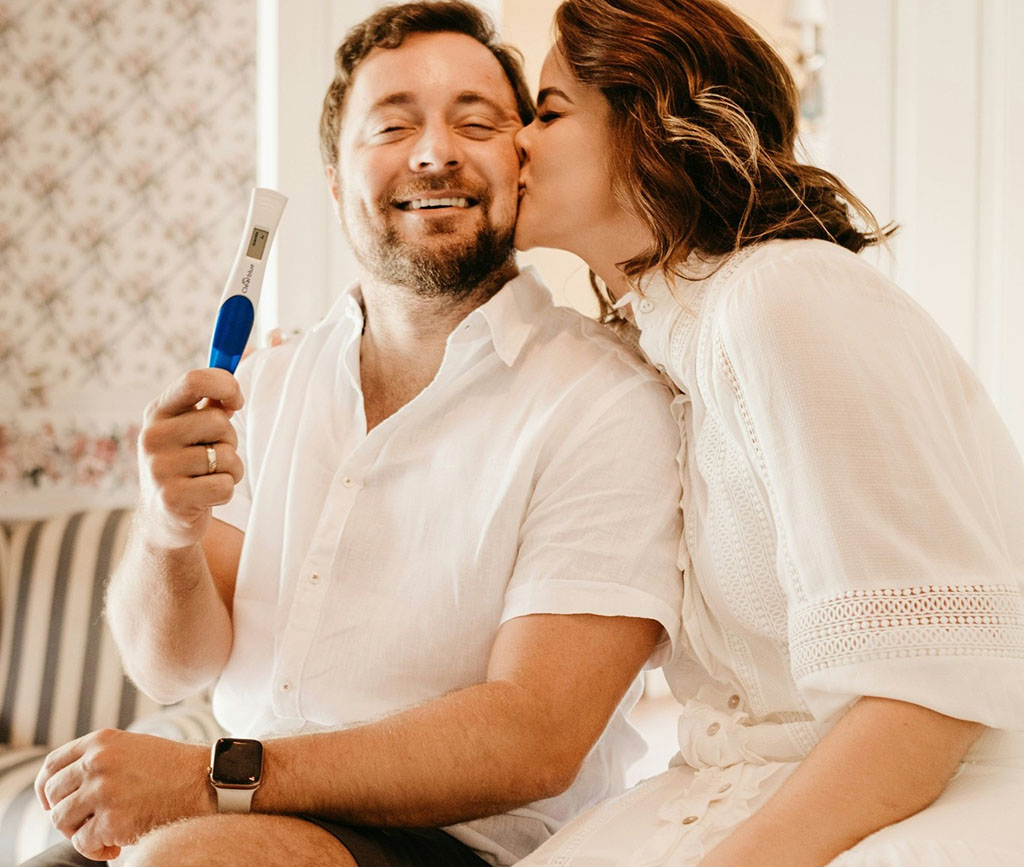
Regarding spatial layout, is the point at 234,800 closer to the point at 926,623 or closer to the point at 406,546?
the point at 406,546

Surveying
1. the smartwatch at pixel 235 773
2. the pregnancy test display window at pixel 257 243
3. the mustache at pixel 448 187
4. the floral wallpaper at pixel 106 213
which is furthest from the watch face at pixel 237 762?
the floral wallpaper at pixel 106 213

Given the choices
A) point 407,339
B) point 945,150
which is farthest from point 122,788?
point 945,150

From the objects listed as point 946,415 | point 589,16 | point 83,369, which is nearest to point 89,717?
point 83,369

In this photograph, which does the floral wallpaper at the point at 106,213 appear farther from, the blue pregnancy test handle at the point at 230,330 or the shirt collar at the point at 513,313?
the blue pregnancy test handle at the point at 230,330

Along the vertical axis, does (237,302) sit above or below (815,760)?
above

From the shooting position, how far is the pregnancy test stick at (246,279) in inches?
41.5

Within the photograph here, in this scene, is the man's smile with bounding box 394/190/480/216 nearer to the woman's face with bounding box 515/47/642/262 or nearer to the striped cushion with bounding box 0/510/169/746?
the woman's face with bounding box 515/47/642/262

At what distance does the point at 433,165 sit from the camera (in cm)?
139

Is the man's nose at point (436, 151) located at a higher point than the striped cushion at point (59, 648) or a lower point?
higher

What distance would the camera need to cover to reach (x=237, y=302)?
1.06 m

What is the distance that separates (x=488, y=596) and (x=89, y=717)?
1239 millimetres

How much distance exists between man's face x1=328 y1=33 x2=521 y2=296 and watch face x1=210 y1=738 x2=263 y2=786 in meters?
0.64

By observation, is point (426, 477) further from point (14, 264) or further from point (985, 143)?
point (14, 264)

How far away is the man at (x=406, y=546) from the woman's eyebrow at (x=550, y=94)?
97mm
